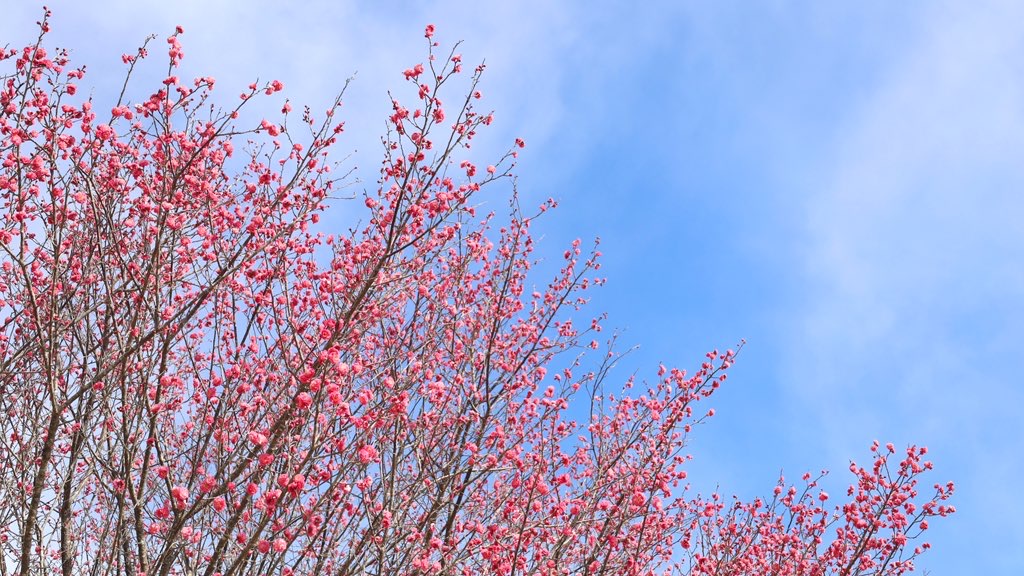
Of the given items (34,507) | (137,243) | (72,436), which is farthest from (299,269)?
(34,507)

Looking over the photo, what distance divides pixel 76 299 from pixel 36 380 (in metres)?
0.86

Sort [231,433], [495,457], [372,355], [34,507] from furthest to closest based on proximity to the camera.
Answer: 1. [372,355]
2. [495,457]
3. [231,433]
4. [34,507]

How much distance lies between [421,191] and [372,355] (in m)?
2.93

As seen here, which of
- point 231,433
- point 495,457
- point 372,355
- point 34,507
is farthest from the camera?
point 372,355

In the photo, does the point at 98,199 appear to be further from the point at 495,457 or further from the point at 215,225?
the point at 495,457

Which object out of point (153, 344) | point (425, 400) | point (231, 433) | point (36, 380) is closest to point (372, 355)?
A: point (425, 400)

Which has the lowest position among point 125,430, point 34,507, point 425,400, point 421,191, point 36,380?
point 34,507

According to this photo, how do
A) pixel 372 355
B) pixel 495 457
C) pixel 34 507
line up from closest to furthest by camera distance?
1. pixel 34 507
2. pixel 495 457
3. pixel 372 355

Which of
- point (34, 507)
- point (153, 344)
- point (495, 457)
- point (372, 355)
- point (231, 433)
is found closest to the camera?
point (34, 507)

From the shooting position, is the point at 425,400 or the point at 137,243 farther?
the point at 425,400

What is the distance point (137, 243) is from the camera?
6.82m

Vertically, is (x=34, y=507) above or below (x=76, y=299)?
below

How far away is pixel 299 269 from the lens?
752cm

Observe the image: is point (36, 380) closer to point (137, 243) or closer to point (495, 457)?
point (137, 243)
